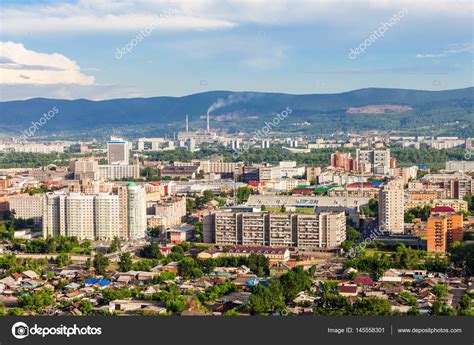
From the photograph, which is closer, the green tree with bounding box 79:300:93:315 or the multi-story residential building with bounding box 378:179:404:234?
the green tree with bounding box 79:300:93:315

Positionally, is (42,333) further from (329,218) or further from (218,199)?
(218,199)

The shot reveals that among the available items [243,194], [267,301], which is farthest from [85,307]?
[243,194]

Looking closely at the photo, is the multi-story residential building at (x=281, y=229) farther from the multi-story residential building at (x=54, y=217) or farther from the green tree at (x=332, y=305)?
the green tree at (x=332, y=305)

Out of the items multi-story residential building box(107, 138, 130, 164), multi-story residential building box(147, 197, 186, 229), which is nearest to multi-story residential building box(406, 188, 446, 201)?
multi-story residential building box(147, 197, 186, 229)

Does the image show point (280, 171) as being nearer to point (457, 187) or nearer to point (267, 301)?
point (457, 187)

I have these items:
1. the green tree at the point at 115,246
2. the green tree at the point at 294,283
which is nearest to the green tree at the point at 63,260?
the green tree at the point at 115,246

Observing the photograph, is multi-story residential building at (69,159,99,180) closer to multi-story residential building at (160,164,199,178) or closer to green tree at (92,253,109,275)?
multi-story residential building at (160,164,199,178)
